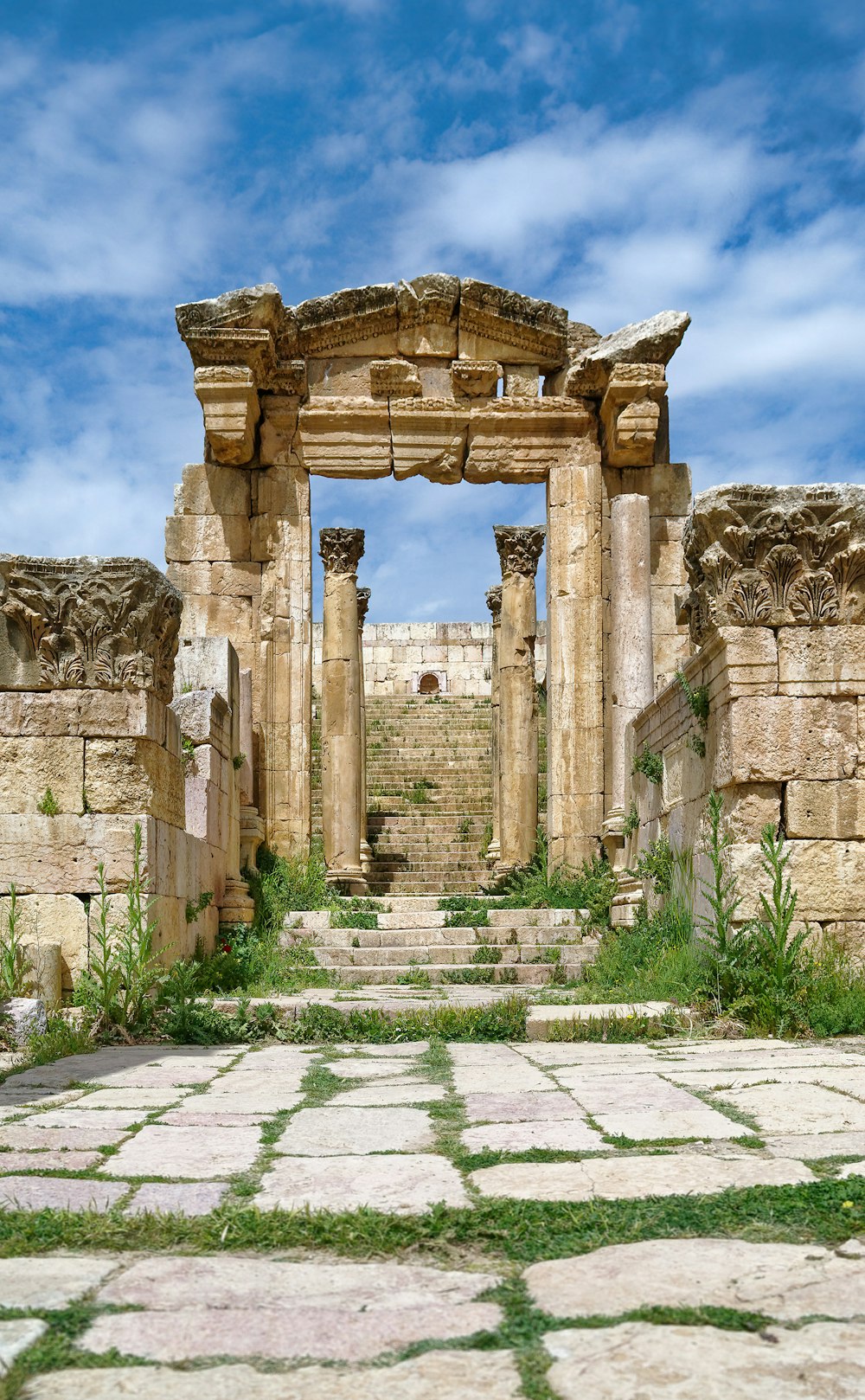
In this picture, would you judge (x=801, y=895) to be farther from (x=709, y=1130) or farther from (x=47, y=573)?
(x=47, y=573)

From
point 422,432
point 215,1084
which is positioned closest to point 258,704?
point 422,432

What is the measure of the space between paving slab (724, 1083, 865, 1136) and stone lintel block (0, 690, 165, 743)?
463 cm

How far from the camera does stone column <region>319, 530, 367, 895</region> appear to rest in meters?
14.5

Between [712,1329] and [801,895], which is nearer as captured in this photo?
[712,1329]

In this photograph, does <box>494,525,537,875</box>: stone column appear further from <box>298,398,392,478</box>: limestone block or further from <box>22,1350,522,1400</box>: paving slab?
<box>22,1350,522,1400</box>: paving slab

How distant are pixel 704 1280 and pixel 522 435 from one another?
12699 mm

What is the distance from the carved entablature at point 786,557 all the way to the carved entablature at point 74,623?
11.7 feet

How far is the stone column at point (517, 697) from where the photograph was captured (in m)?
15.5

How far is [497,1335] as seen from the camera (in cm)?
238

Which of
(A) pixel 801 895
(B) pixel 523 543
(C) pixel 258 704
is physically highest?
(B) pixel 523 543

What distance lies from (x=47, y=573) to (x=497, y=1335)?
21.6 feet

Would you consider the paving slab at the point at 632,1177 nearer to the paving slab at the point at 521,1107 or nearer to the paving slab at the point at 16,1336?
the paving slab at the point at 521,1107

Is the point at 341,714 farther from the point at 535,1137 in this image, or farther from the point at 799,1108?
the point at 535,1137

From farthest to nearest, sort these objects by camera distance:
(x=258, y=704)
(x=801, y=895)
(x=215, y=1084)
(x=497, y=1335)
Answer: (x=258, y=704)
(x=801, y=895)
(x=215, y=1084)
(x=497, y=1335)
